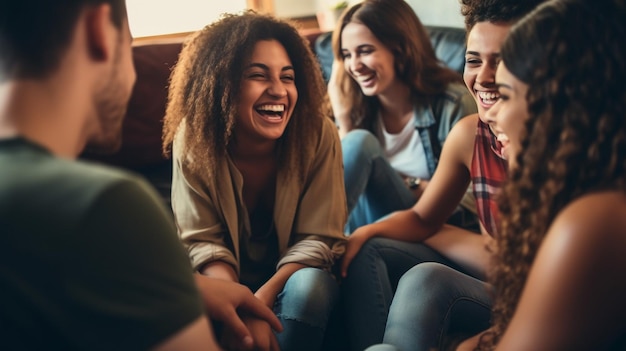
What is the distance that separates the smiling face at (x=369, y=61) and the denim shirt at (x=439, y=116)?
0.17 metres

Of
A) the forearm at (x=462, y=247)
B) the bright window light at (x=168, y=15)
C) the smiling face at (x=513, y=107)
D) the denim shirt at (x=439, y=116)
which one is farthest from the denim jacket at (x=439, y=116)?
the bright window light at (x=168, y=15)

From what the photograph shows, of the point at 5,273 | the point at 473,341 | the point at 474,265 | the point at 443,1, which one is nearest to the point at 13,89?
the point at 5,273

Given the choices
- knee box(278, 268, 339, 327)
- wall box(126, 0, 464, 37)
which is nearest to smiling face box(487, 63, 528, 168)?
knee box(278, 268, 339, 327)

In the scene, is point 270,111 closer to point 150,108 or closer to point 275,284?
point 275,284

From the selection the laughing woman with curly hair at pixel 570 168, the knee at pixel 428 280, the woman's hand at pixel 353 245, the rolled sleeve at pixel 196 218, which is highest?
the laughing woman with curly hair at pixel 570 168

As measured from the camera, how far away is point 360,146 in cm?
201

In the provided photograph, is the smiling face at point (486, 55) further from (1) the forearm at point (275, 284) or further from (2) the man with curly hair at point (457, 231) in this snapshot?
(1) the forearm at point (275, 284)

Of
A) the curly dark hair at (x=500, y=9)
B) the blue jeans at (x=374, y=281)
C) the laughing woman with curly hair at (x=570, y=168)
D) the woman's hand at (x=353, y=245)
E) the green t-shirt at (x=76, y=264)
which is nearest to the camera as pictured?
the green t-shirt at (x=76, y=264)

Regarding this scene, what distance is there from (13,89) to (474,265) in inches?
45.3

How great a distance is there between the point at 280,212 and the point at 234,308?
0.36 metres

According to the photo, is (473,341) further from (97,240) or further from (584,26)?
(97,240)

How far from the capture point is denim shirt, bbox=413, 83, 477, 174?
2.13 meters

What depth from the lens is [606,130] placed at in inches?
34.1

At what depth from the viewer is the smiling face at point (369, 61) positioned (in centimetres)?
230
